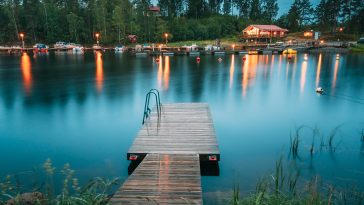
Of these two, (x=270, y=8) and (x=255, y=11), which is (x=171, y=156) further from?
(x=270, y=8)

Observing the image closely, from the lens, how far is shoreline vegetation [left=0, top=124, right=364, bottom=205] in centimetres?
707

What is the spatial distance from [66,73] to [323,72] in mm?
36734

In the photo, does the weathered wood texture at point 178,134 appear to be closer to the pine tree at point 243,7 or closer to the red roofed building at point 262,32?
the red roofed building at point 262,32

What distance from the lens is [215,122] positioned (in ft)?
59.6

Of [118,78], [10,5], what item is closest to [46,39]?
[10,5]

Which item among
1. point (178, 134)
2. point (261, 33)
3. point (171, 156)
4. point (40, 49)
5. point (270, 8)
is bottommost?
point (171, 156)

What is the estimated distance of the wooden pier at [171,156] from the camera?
24.2 ft

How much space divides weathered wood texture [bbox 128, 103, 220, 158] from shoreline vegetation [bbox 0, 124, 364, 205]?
5.55ft

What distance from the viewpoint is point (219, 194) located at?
9.79 m

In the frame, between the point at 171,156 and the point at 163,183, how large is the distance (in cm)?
211

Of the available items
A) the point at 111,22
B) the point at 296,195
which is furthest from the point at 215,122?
the point at 111,22

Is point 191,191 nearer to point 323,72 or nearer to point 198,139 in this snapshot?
point 198,139

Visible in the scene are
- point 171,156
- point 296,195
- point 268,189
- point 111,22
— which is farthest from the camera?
point 111,22

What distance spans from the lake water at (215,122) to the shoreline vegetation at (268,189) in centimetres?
25
